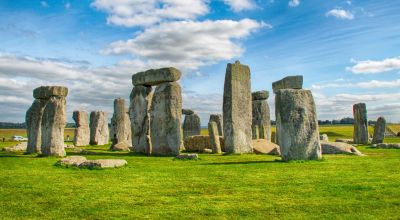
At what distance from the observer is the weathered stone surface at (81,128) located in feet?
100

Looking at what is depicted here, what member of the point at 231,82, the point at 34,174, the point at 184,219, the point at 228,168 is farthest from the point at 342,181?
the point at 231,82

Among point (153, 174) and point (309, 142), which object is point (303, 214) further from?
point (309, 142)

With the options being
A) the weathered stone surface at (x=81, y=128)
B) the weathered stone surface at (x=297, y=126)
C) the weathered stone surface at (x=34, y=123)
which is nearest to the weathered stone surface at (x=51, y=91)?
the weathered stone surface at (x=34, y=123)

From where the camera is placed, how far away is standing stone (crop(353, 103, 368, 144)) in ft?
93.4

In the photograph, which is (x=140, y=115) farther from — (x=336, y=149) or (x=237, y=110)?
(x=336, y=149)

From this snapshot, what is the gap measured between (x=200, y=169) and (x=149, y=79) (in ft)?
29.0

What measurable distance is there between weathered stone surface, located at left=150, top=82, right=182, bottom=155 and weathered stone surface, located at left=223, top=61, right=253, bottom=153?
2.04 meters

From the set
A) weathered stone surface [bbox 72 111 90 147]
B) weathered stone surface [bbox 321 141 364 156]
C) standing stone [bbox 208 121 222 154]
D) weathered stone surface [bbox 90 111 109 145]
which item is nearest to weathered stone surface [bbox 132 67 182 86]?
standing stone [bbox 208 121 222 154]

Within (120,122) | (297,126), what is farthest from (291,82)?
(120,122)

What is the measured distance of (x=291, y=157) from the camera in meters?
12.7

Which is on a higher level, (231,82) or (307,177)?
(231,82)

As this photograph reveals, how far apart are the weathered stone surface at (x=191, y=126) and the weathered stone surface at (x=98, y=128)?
673 cm

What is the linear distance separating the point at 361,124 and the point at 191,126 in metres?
11.8

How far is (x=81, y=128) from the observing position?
31.1 metres
